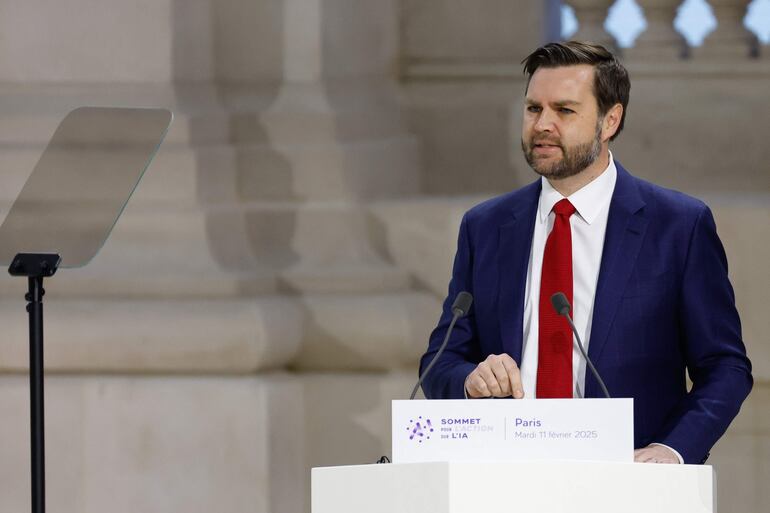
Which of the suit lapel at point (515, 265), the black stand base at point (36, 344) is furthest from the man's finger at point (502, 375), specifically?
the black stand base at point (36, 344)

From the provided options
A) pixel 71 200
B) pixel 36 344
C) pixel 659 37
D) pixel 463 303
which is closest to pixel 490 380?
pixel 463 303

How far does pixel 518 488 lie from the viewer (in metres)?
2.29

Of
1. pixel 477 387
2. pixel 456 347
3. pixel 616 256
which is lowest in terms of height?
pixel 477 387

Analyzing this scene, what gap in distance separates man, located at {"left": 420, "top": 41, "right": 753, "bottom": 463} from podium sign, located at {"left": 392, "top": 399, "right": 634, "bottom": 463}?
327 mm

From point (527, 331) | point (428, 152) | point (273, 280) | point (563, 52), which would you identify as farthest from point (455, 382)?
point (428, 152)

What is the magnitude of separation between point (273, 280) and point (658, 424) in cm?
186

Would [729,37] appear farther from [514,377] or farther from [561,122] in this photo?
[514,377]

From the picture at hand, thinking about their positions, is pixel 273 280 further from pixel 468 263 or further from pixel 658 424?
pixel 658 424

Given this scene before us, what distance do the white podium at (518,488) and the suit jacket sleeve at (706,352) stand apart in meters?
0.33

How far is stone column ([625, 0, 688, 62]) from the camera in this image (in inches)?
201

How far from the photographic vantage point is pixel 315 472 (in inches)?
92.4

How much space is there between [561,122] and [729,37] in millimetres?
2576

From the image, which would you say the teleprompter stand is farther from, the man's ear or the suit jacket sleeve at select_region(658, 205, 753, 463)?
the suit jacket sleeve at select_region(658, 205, 753, 463)

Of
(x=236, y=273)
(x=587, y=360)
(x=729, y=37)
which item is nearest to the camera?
(x=587, y=360)
